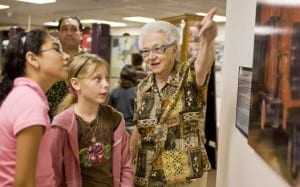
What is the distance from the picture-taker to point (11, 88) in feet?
5.35

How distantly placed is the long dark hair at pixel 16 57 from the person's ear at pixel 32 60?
0.5 inches

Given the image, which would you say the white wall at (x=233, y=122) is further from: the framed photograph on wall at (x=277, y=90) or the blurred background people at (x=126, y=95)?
the blurred background people at (x=126, y=95)

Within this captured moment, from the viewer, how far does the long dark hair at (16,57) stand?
1.66 metres

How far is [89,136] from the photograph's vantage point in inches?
79.5

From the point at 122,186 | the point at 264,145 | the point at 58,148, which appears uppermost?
the point at 264,145

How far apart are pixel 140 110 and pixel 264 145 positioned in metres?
0.83

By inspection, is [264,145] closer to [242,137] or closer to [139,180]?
[242,137]

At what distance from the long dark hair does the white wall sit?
0.91m

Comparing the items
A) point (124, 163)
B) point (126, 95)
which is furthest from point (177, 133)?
point (126, 95)

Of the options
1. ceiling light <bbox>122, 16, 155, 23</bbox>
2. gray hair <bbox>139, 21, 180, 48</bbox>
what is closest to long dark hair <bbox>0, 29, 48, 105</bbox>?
gray hair <bbox>139, 21, 180, 48</bbox>

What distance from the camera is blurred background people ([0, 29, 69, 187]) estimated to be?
4.75 ft

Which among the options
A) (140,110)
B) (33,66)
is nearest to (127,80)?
(140,110)

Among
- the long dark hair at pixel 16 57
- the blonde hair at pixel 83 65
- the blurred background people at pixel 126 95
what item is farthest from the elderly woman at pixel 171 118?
the blurred background people at pixel 126 95

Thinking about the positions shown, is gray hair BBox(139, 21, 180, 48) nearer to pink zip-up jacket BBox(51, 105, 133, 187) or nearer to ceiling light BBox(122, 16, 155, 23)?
pink zip-up jacket BBox(51, 105, 133, 187)
